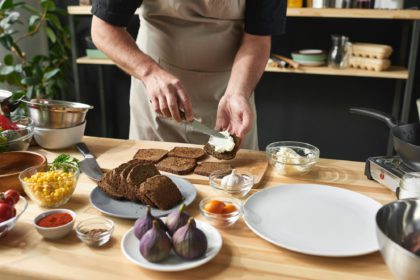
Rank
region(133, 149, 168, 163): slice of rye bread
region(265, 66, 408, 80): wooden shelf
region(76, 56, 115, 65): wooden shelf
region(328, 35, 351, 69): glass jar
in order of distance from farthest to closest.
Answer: region(76, 56, 115, 65): wooden shelf → region(328, 35, 351, 69): glass jar → region(265, 66, 408, 80): wooden shelf → region(133, 149, 168, 163): slice of rye bread

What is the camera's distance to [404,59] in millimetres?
2689

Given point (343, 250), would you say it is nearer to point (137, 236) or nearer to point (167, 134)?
point (137, 236)

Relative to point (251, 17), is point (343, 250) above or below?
below

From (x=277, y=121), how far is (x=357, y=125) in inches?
21.6

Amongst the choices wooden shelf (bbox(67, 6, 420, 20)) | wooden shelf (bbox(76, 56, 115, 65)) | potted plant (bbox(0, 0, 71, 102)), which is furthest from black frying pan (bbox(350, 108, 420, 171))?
potted plant (bbox(0, 0, 71, 102))

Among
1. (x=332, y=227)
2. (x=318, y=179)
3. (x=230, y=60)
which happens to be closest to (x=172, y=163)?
(x=318, y=179)

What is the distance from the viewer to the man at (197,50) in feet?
4.80

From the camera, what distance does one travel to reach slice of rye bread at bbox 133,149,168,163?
1.33 meters

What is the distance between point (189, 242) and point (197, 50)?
1.07 m

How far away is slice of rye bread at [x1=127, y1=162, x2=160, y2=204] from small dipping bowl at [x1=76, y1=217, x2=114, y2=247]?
118mm

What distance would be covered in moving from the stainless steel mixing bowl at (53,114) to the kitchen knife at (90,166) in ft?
0.39

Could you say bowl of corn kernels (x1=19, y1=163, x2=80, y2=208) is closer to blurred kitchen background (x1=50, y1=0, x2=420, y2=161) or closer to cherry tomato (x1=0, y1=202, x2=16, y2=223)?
cherry tomato (x1=0, y1=202, x2=16, y2=223)

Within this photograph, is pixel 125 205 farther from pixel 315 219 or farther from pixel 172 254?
pixel 315 219

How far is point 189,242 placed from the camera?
2.58 ft
